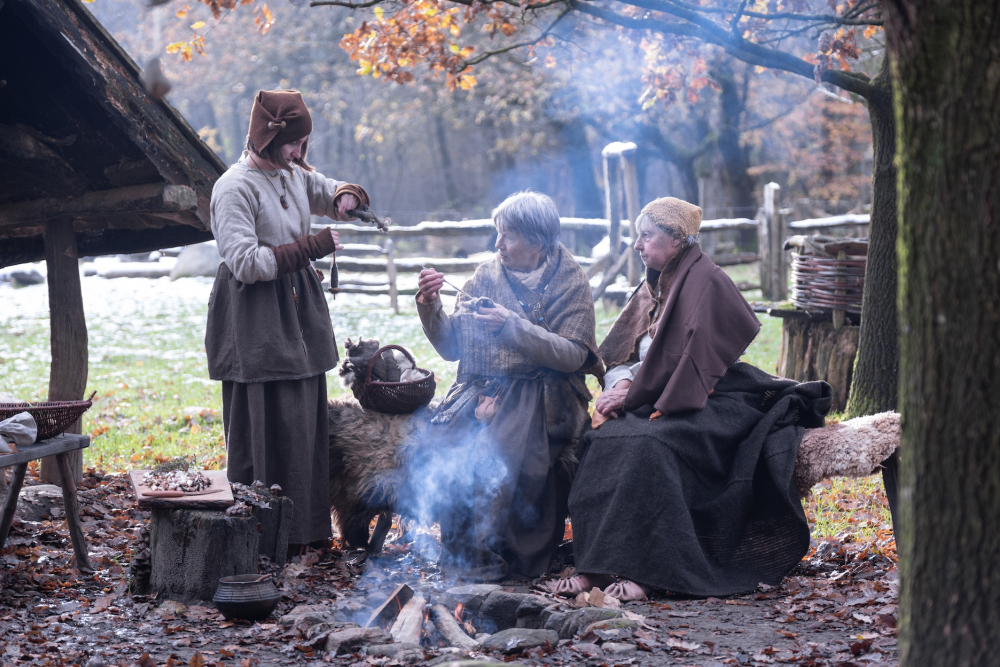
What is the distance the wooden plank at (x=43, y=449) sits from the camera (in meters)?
3.62

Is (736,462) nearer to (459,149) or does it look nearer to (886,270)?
(886,270)

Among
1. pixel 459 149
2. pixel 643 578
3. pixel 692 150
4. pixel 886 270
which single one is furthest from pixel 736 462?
pixel 459 149

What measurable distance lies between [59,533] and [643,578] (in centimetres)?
312

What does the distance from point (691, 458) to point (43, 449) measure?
9.30 ft

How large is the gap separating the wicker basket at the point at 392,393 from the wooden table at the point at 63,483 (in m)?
1.33

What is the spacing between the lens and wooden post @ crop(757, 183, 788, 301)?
1449 cm

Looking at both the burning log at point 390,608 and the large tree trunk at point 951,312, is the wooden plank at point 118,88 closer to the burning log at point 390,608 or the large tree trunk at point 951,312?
the burning log at point 390,608

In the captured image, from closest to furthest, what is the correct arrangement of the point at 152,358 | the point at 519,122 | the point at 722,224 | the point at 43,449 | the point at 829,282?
the point at 43,449 < the point at 829,282 < the point at 152,358 < the point at 722,224 < the point at 519,122

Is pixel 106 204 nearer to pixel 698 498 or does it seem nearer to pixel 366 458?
pixel 366 458

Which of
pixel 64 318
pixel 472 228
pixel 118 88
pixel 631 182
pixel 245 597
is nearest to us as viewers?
pixel 245 597

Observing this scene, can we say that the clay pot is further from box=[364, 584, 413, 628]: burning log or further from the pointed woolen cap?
the pointed woolen cap

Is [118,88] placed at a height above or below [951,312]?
above

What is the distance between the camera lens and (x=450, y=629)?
343 cm

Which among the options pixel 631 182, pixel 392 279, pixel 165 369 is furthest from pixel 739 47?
pixel 392 279
